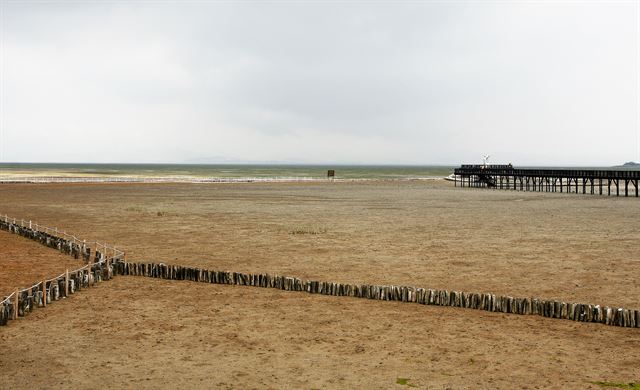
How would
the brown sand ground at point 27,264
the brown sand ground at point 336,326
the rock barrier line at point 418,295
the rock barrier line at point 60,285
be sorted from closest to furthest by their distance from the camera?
the brown sand ground at point 336,326, the rock barrier line at point 418,295, the rock barrier line at point 60,285, the brown sand ground at point 27,264

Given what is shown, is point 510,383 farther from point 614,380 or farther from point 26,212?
point 26,212

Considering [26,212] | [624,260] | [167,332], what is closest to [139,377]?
[167,332]

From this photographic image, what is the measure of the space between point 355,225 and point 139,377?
2618 centimetres

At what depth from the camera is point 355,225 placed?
36.4 metres

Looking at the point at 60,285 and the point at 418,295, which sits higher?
the point at 60,285

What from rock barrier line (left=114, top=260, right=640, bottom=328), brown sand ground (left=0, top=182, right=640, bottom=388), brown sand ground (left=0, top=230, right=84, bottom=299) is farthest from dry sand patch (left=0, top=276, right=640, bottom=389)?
brown sand ground (left=0, top=230, right=84, bottom=299)

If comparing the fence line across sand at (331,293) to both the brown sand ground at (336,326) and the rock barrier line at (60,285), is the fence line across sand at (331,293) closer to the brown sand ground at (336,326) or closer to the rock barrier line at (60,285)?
the rock barrier line at (60,285)

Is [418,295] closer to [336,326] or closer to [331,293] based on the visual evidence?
[331,293]

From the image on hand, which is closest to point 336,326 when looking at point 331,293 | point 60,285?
point 331,293

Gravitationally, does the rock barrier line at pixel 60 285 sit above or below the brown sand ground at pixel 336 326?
Answer: above

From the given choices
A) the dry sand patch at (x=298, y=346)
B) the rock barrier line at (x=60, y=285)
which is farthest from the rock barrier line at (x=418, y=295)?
the rock barrier line at (x=60, y=285)

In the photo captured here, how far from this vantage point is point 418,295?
53.4ft

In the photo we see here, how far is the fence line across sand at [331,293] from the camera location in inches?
565

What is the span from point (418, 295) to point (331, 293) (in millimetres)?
2533
